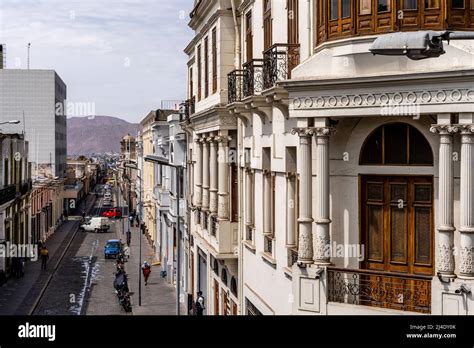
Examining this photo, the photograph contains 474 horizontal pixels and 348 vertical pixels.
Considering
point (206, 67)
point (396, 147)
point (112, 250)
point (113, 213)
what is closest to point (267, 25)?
point (396, 147)

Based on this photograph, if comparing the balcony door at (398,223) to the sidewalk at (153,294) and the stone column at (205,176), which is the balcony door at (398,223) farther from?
the sidewalk at (153,294)

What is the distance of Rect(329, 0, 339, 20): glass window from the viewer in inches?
418

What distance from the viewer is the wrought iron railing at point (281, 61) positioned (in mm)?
12305

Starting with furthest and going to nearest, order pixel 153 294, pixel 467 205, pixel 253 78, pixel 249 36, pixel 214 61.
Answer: pixel 153 294 → pixel 214 61 → pixel 249 36 → pixel 253 78 → pixel 467 205

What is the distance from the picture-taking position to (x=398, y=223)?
10.4 m

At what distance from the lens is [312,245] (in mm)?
10906

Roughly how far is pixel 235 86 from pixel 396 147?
21.5ft

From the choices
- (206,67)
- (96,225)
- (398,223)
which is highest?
(206,67)

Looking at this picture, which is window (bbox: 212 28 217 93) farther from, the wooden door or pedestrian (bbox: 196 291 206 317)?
pedestrian (bbox: 196 291 206 317)

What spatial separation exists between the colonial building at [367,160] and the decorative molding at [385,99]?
0.05 ft

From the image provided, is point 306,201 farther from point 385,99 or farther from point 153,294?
point 153,294

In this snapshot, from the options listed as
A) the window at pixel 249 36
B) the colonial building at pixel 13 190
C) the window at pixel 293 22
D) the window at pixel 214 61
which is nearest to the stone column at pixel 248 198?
the window at pixel 249 36

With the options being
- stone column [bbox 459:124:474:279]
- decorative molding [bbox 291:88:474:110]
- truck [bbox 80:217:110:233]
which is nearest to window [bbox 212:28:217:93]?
decorative molding [bbox 291:88:474:110]
